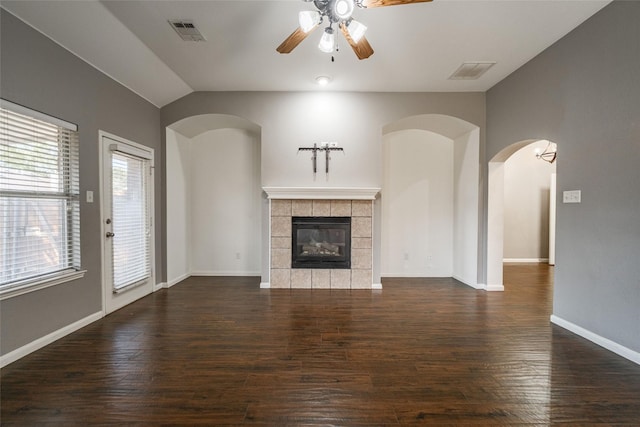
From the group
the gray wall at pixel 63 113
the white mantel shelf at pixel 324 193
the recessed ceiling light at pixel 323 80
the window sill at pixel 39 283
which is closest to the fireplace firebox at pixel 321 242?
the white mantel shelf at pixel 324 193

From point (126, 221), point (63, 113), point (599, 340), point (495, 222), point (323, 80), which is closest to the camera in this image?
point (599, 340)

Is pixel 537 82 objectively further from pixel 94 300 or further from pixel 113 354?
pixel 94 300


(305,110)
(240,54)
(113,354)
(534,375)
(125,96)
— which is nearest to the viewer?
(534,375)

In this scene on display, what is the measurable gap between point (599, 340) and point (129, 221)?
17.2ft

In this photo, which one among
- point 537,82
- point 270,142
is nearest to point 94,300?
point 270,142

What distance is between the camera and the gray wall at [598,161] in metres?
2.26

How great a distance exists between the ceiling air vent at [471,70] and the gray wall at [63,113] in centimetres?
427

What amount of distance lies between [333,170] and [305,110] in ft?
3.30

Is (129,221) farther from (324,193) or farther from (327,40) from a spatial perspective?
(327,40)

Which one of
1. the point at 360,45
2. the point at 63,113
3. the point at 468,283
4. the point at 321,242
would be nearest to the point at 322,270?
the point at 321,242

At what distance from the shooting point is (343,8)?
2.07 m

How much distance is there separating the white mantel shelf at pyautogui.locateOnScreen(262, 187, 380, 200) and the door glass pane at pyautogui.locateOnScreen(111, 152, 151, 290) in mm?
1697

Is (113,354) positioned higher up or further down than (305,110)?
further down

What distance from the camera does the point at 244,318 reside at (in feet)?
10.1
